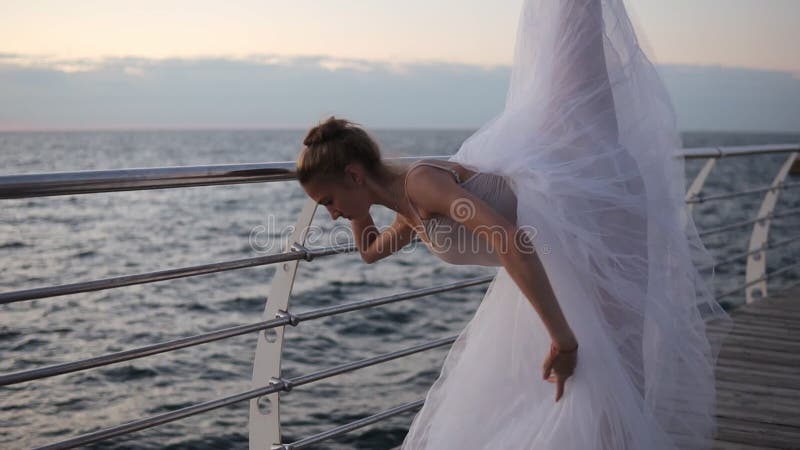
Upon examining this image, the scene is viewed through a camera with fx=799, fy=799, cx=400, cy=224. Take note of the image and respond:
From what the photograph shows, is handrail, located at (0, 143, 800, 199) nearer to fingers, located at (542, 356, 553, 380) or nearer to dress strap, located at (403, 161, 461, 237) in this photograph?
dress strap, located at (403, 161, 461, 237)

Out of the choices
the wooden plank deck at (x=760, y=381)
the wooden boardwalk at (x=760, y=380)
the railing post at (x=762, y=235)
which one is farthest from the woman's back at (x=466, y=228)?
the railing post at (x=762, y=235)

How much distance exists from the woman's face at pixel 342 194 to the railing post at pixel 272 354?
351 millimetres

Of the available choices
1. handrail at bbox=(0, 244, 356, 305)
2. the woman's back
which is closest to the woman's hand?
the woman's back

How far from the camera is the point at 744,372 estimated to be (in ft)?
10.9

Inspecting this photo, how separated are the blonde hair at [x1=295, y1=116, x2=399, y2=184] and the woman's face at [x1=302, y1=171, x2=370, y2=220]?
16 millimetres

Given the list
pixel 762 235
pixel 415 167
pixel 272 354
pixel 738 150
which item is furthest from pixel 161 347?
pixel 762 235

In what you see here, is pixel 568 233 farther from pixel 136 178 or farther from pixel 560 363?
pixel 136 178

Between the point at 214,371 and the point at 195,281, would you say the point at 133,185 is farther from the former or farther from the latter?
the point at 195,281

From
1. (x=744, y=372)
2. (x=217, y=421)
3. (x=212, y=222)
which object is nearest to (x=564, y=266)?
(x=744, y=372)

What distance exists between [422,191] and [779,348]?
8.98 feet

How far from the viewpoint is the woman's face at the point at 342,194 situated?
5.84 ft

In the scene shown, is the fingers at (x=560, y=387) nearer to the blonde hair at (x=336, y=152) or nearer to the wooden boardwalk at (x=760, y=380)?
the blonde hair at (x=336, y=152)

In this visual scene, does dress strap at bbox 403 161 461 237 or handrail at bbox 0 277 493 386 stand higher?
dress strap at bbox 403 161 461 237

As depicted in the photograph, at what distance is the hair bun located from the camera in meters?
1.76
